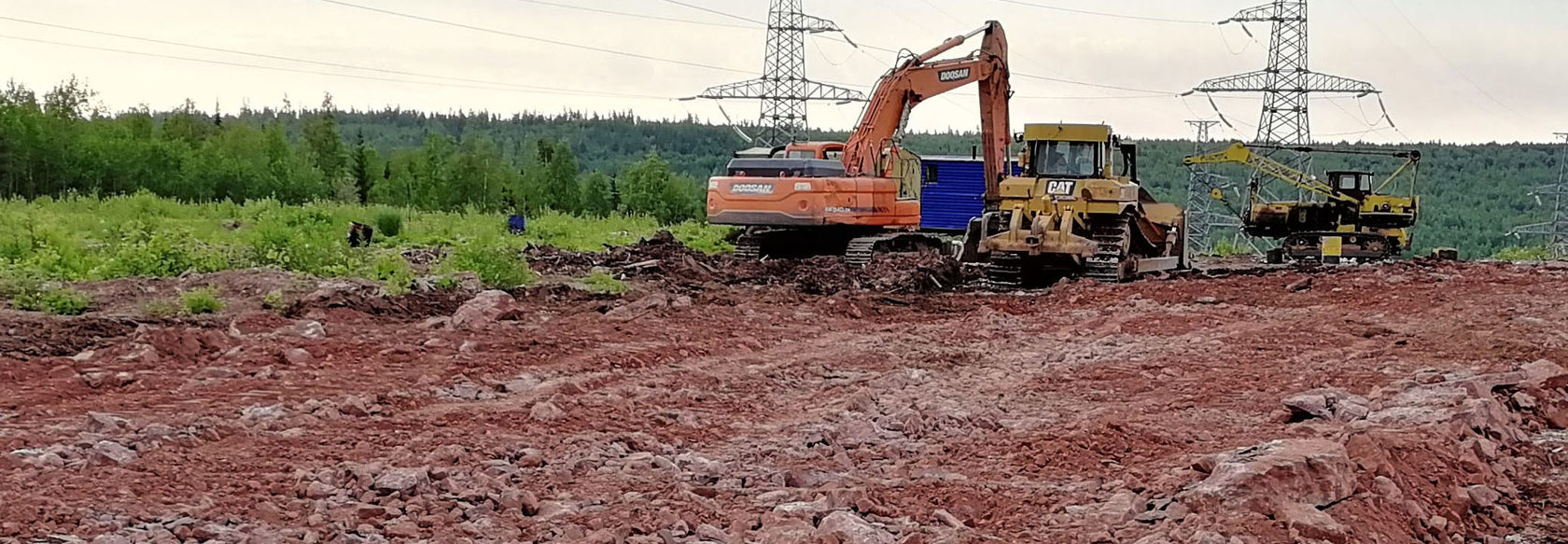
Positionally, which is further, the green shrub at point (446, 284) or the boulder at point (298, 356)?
the green shrub at point (446, 284)

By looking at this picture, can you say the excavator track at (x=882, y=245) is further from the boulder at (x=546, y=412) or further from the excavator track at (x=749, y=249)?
the boulder at (x=546, y=412)

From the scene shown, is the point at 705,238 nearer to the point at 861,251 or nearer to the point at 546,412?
the point at 861,251

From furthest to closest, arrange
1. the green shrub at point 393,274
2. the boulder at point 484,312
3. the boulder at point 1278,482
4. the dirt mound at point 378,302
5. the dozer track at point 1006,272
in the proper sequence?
the dozer track at point 1006,272, the green shrub at point 393,274, the dirt mound at point 378,302, the boulder at point 484,312, the boulder at point 1278,482

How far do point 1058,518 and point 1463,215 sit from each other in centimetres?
8609

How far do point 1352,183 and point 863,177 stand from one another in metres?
18.4

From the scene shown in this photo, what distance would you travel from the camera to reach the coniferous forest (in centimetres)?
4612

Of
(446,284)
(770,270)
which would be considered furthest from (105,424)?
(770,270)

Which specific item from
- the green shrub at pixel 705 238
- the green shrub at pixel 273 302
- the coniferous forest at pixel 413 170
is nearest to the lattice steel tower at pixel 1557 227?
the coniferous forest at pixel 413 170

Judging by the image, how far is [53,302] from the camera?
39.4 ft

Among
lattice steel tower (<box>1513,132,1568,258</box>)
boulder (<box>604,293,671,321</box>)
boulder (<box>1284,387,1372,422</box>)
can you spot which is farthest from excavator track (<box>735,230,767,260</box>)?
lattice steel tower (<box>1513,132,1568,258</box>)

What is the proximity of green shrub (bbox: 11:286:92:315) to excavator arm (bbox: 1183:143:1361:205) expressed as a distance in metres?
26.7

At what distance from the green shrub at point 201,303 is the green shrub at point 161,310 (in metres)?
0.09

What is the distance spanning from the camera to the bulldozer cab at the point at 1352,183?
109ft

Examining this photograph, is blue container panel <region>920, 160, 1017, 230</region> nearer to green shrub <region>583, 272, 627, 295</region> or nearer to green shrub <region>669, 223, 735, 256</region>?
green shrub <region>669, 223, 735, 256</region>
